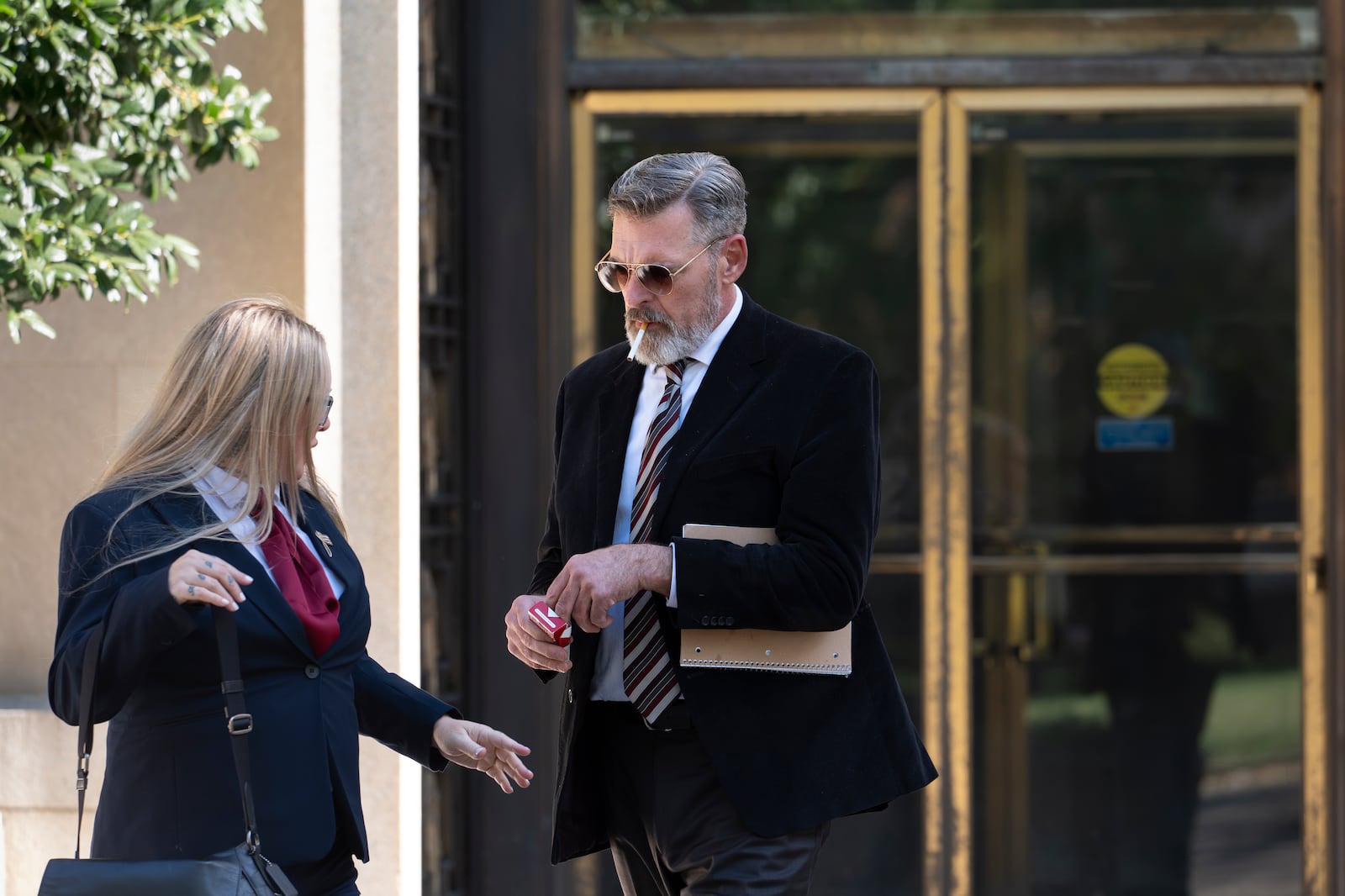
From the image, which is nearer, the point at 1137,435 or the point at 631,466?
the point at 631,466

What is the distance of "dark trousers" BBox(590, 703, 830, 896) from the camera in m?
2.65

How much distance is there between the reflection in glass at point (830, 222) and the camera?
5297 mm

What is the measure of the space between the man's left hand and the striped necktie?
0.45 feet

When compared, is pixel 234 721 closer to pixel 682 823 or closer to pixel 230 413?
pixel 230 413

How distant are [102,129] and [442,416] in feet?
5.35

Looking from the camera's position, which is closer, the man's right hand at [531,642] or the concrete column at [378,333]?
the man's right hand at [531,642]

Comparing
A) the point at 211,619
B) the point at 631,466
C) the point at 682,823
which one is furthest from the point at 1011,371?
the point at 211,619

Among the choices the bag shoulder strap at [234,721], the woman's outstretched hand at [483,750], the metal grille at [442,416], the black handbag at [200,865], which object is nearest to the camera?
the black handbag at [200,865]

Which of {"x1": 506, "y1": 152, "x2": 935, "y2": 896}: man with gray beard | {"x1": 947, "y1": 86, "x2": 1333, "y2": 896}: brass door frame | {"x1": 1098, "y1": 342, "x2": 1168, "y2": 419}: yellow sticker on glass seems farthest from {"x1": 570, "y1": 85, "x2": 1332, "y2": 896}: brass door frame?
{"x1": 506, "y1": 152, "x2": 935, "y2": 896}: man with gray beard

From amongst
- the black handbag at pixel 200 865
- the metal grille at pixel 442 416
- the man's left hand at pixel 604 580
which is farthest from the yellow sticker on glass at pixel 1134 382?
the black handbag at pixel 200 865

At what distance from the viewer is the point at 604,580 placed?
8.31ft

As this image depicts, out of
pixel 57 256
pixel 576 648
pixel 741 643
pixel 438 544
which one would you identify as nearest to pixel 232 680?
pixel 576 648

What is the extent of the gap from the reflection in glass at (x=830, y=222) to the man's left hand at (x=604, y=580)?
Answer: 276 cm

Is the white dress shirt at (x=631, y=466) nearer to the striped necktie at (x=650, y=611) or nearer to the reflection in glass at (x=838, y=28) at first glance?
the striped necktie at (x=650, y=611)
